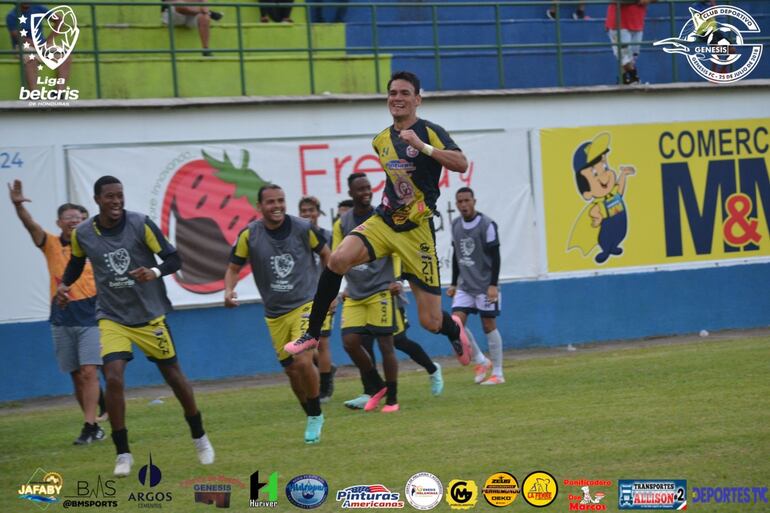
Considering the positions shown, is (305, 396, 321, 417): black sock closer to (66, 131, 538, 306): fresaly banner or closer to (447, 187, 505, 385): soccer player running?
(447, 187, 505, 385): soccer player running

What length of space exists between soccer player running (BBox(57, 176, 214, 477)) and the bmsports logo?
14.5m

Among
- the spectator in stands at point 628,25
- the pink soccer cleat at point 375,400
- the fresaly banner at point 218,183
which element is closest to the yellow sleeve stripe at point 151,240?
the pink soccer cleat at point 375,400

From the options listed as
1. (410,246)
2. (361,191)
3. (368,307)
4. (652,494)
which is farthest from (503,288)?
(652,494)

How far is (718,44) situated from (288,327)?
14180 millimetres

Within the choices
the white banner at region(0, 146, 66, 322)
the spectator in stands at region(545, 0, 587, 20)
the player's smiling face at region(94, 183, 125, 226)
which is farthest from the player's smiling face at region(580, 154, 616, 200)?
the player's smiling face at region(94, 183, 125, 226)

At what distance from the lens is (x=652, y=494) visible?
758 centimetres

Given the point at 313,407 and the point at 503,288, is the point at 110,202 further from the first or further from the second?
the point at 503,288

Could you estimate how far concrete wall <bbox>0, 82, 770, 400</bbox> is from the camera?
1711 centimetres

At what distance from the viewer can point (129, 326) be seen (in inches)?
381

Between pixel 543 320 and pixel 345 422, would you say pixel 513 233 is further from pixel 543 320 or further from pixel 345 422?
pixel 345 422

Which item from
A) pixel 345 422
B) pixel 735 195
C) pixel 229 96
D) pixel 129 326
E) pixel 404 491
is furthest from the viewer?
pixel 735 195

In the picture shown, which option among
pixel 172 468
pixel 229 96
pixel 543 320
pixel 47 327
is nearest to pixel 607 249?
pixel 543 320

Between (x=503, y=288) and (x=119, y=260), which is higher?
(x=119, y=260)

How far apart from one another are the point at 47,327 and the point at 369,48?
677cm
